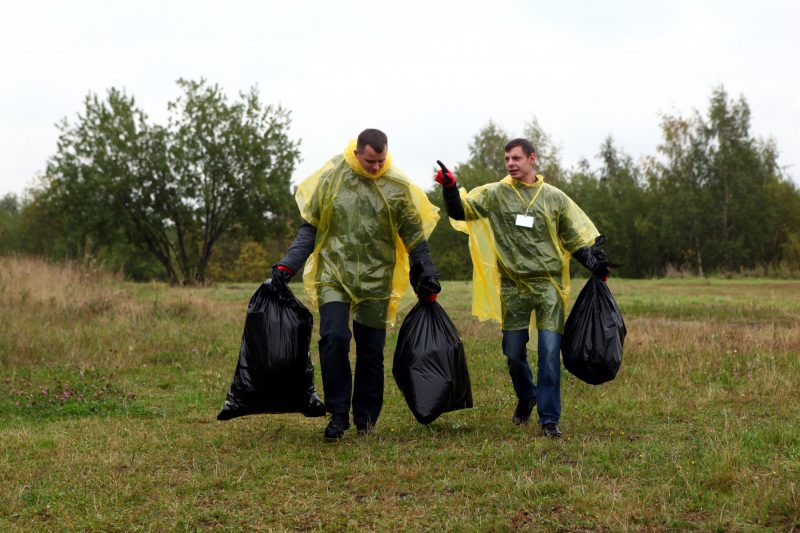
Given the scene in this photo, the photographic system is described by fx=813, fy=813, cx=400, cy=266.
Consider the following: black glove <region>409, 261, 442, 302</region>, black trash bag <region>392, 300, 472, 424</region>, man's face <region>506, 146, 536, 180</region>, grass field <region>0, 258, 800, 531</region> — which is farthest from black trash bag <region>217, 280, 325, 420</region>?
man's face <region>506, 146, 536, 180</region>

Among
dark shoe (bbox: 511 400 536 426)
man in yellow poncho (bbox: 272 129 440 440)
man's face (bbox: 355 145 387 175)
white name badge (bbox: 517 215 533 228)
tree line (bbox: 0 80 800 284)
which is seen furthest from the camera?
tree line (bbox: 0 80 800 284)

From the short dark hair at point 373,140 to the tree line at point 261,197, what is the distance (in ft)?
33.9

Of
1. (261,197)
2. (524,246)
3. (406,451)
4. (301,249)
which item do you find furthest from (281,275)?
(261,197)

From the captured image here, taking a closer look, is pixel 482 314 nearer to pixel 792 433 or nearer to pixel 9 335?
pixel 792 433

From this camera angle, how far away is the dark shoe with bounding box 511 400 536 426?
5.61 m

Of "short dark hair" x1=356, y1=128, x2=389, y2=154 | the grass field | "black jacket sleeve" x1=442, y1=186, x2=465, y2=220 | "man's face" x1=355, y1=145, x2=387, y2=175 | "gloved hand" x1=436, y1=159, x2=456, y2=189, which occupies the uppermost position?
"short dark hair" x1=356, y1=128, x2=389, y2=154

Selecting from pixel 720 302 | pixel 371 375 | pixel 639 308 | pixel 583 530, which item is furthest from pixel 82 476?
pixel 720 302

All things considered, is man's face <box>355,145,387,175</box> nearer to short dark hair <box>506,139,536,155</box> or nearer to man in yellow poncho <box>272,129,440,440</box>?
man in yellow poncho <box>272,129,440,440</box>

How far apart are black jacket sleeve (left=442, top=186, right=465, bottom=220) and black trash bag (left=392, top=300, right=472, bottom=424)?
62 centimetres

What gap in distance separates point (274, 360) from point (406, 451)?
1000 mm

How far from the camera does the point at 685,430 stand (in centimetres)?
520

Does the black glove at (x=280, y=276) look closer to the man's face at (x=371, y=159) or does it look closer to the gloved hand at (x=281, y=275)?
the gloved hand at (x=281, y=275)

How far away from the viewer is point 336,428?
509 cm

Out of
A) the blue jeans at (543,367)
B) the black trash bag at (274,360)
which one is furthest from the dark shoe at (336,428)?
the blue jeans at (543,367)
